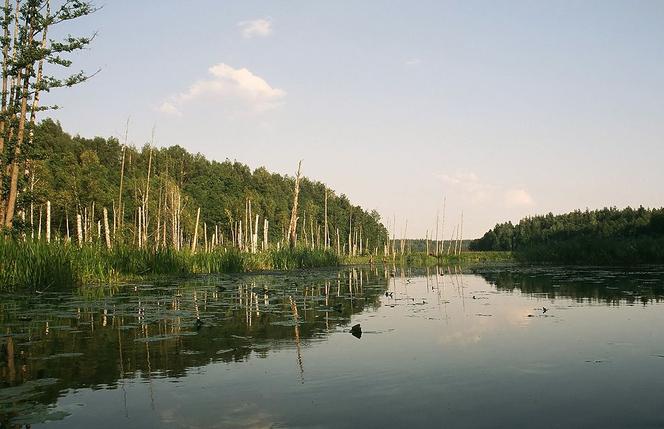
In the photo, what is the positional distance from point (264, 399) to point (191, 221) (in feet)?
220

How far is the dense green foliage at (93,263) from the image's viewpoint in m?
14.9

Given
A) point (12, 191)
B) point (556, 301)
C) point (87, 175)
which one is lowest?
point (556, 301)

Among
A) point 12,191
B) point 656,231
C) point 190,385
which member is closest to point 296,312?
point 190,385

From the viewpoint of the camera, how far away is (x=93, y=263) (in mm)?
18031

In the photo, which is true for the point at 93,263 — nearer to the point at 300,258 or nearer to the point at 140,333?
the point at 140,333

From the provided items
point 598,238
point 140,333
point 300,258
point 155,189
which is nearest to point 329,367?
point 140,333

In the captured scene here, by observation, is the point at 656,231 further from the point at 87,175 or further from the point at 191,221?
the point at 87,175

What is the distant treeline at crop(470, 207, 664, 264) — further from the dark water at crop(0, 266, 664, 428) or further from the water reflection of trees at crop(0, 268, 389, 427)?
the water reflection of trees at crop(0, 268, 389, 427)

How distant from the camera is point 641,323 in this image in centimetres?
874

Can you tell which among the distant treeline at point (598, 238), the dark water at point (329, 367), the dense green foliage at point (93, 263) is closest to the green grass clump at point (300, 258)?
the dense green foliage at point (93, 263)

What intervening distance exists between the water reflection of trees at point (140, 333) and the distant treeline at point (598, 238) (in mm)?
30833

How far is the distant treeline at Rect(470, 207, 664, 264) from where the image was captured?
121 feet

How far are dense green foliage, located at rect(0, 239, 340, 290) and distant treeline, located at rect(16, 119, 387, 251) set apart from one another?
3.46 meters

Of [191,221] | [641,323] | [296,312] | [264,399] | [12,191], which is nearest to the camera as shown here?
[264,399]
